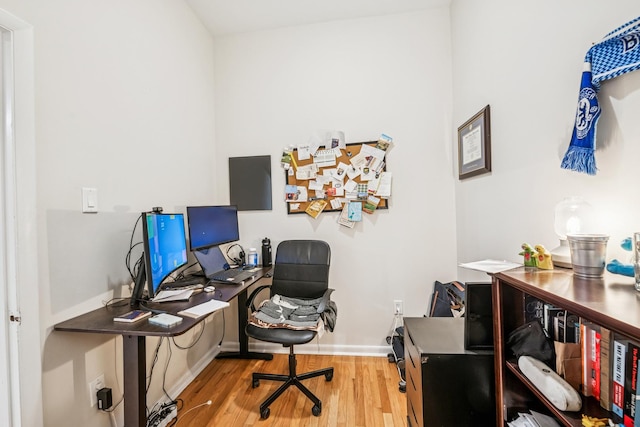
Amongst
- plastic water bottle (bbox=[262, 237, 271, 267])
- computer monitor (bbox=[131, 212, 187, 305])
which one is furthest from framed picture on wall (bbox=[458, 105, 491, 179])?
computer monitor (bbox=[131, 212, 187, 305])

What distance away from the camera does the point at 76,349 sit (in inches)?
49.2

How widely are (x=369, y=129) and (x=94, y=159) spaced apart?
1986mm

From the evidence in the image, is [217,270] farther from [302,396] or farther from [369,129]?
[369,129]

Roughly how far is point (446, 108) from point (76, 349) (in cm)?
295

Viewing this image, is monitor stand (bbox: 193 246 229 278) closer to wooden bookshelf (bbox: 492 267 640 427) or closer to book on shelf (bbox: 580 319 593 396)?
wooden bookshelf (bbox: 492 267 640 427)

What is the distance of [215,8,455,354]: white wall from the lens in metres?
2.37

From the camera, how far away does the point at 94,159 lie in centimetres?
138

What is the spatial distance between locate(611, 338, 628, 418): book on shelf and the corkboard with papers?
5.73ft

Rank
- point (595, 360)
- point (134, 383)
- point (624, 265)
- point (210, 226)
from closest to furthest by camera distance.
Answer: point (595, 360) → point (624, 265) → point (134, 383) → point (210, 226)

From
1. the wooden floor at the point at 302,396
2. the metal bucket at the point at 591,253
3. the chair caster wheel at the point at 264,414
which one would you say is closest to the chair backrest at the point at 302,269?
the wooden floor at the point at 302,396

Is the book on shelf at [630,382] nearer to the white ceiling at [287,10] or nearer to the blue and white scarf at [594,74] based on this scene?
the blue and white scarf at [594,74]

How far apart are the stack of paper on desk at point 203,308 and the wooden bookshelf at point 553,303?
1.24m

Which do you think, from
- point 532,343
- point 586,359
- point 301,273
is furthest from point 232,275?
point 586,359

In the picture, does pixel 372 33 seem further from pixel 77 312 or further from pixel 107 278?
pixel 77 312
